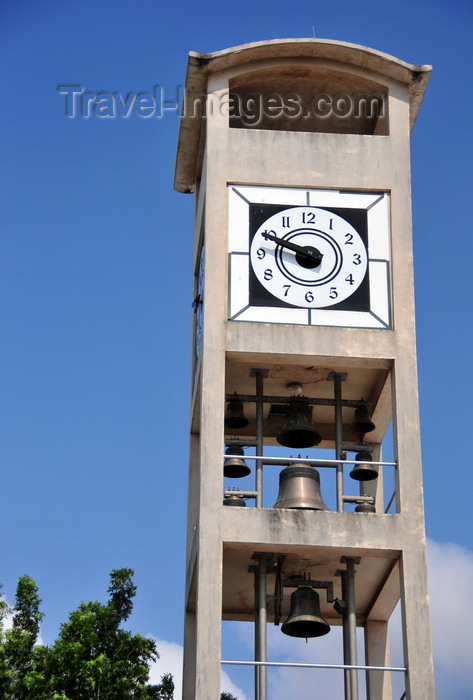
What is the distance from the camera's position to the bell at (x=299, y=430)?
2148cm

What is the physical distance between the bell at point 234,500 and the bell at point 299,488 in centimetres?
62

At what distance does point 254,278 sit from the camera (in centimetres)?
2117

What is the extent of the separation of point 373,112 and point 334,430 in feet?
16.7

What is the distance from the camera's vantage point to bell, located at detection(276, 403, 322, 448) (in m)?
21.5

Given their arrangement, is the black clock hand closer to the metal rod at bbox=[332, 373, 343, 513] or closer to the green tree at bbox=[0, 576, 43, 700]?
the metal rod at bbox=[332, 373, 343, 513]

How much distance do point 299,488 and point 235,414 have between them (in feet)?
6.19

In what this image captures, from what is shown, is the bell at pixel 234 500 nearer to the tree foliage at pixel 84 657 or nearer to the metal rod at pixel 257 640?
the metal rod at pixel 257 640

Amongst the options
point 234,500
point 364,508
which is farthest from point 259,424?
point 364,508

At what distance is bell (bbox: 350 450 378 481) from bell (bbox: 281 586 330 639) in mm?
1858

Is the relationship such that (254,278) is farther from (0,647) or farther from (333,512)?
(0,647)

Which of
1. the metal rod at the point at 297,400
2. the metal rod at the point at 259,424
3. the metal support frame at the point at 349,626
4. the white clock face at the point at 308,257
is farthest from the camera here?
the metal rod at the point at 297,400

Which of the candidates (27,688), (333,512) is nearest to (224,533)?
(333,512)

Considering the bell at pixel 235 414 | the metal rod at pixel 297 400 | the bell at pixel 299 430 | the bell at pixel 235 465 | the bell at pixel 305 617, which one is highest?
the metal rod at pixel 297 400

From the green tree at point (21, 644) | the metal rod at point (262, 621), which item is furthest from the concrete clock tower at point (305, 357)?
the green tree at point (21, 644)
